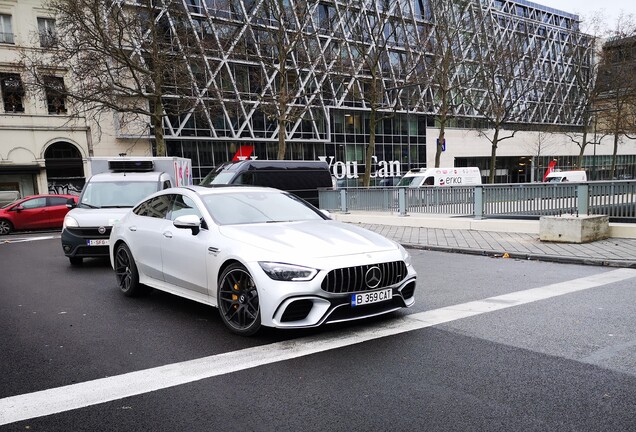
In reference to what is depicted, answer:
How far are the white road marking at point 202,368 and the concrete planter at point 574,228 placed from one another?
18.7ft

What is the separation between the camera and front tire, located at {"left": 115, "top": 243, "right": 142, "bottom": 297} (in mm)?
6812

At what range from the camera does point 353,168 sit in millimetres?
49062

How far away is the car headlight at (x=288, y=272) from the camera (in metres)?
4.52

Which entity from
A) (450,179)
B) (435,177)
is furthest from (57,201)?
(450,179)

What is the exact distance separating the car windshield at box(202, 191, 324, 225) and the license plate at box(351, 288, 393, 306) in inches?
62.4

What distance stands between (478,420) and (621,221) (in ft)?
34.1

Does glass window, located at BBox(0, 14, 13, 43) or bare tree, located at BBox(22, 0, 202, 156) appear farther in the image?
glass window, located at BBox(0, 14, 13, 43)

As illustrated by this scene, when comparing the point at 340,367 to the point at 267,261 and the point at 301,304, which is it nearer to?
the point at 301,304

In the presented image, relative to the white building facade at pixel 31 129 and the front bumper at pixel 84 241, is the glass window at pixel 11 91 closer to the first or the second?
the white building facade at pixel 31 129

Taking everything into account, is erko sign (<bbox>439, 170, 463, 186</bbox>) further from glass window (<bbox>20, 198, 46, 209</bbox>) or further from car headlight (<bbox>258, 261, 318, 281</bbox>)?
car headlight (<bbox>258, 261, 318, 281</bbox>)

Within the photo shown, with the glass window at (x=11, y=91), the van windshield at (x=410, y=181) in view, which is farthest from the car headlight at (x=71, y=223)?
the glass window at (x=11, y=91)

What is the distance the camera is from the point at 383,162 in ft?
167

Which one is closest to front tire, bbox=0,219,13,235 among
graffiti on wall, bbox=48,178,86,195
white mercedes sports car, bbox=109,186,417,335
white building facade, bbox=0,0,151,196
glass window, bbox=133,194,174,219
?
white building facade, bbox=0,0,151,196

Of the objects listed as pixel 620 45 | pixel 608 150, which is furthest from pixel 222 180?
pixel 608 150
